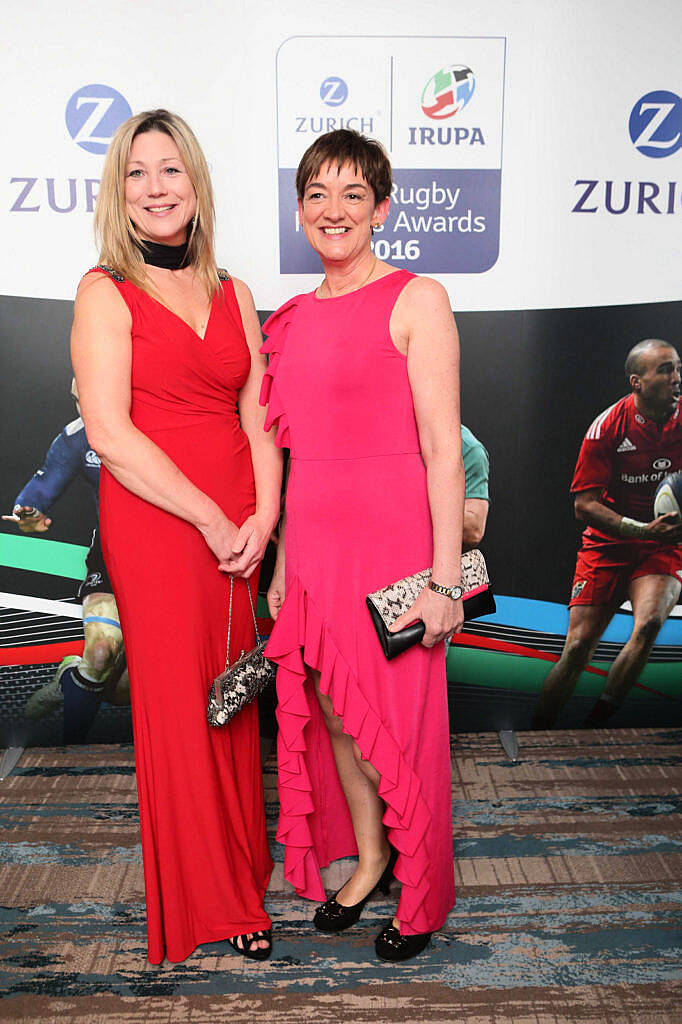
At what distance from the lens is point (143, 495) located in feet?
6.77

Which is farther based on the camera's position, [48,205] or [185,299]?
[48,205]

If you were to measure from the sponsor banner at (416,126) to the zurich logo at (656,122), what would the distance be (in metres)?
0.50

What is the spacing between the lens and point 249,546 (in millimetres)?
2195

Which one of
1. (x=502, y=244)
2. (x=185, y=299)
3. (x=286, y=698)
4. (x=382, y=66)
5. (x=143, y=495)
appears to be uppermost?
(x=382, y=66)

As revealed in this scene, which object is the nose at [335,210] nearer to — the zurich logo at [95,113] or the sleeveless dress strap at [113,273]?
the sleeveless dress strap at [113,273]

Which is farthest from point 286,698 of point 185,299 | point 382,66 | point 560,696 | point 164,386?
point 382,66

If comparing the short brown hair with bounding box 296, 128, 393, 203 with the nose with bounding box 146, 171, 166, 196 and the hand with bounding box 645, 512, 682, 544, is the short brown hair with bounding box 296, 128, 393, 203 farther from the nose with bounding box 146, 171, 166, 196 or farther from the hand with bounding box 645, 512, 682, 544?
the hand with bounding box 645, 512, 682, 544

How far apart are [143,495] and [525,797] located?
1.80 meters

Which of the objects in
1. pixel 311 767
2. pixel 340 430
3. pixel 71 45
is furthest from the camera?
pixel 71 45

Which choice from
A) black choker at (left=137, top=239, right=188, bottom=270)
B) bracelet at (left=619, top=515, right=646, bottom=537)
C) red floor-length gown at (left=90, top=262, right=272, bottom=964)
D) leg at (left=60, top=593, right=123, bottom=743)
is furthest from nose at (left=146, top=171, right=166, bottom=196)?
bracelet at (left=619, top=515, right=646, bottom=537)

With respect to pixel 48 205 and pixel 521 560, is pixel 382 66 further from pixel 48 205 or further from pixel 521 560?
pixel 521 560

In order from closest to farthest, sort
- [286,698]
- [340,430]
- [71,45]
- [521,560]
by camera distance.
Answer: [340,430] → [286,698] → [71,45] → [521,560]

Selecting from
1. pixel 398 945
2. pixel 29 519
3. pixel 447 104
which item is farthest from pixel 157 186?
pixel 398 945

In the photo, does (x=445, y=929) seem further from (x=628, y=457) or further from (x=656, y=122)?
(x=656, y=122)
